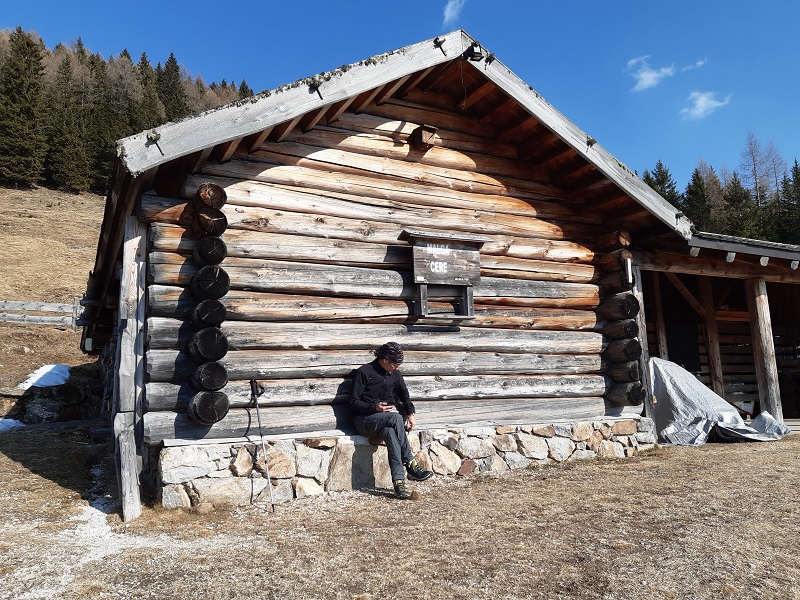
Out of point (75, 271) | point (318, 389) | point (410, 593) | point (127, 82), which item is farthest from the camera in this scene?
point (127, 82)

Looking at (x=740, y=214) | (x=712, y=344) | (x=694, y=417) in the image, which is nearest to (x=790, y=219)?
(x=740, y=214)

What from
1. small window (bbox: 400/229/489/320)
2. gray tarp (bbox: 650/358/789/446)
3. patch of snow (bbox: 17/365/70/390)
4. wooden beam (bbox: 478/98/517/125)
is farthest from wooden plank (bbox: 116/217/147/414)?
patch of snow (bbox: 17/365/70/390)

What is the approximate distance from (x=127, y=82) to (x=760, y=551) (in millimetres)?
66141

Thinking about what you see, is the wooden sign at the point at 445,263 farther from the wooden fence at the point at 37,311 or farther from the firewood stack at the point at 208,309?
the wooden fence at the point at 37,311

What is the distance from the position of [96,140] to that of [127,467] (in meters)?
51.7

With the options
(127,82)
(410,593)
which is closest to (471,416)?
(410,593)

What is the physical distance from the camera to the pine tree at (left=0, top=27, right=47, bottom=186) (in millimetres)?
44469

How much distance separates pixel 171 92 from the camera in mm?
66625

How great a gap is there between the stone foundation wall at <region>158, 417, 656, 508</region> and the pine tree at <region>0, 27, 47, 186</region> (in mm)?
46430

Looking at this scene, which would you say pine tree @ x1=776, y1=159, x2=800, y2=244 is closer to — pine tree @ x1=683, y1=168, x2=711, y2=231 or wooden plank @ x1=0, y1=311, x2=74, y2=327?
pine tree @ x1=683, y1=168, x2=711, y2=231

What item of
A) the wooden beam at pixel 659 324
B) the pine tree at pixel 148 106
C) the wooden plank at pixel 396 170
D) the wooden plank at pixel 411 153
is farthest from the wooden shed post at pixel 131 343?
the pine tree at pixel 148 106

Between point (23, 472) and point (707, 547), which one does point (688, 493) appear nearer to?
point (707, 547)

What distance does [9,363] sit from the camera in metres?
19.0

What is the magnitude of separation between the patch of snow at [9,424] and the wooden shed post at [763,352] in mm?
13895
